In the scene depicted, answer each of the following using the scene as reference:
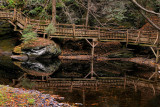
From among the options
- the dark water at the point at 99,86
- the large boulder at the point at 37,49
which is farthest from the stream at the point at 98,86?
the large boulder at the point at 37,49

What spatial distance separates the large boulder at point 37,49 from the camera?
19719mm

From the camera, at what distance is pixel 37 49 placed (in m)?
19.7

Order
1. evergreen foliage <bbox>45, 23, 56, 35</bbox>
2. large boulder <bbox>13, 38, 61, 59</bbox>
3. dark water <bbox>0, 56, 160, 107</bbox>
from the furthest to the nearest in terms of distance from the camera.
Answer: large boulder <bbox>13, 38, 61, 59</bbox> → evergreen foliage <bbox>45, 23, 56, 35</bbox> → dark water <bbox>0, 56, 160, 107</bbox>

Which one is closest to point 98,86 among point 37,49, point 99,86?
point 99,86

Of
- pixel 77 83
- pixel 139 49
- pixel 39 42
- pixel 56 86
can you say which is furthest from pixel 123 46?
pixel 56 86

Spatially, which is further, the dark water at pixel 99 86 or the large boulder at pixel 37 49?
the large boulder at pixel 37 49

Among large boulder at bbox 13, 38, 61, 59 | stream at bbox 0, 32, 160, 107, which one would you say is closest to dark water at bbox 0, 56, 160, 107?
stream at bbox 0, 32, 160, 107

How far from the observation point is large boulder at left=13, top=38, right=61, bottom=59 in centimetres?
1972

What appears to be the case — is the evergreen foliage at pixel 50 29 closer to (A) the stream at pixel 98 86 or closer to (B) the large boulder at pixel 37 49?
(B) the large boulder at pixel 37 49

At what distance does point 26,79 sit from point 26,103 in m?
5.85

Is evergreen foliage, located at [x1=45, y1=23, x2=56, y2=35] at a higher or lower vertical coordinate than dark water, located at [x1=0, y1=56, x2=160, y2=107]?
higher

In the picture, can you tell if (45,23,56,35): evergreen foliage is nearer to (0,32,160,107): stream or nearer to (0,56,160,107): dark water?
(0,32,160,107): stream

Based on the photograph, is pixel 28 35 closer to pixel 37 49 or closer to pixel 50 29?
pixel 37 49

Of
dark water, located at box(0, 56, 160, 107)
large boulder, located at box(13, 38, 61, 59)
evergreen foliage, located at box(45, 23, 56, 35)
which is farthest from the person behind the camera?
large boulder, located at box(13, 38, 61, 59)
